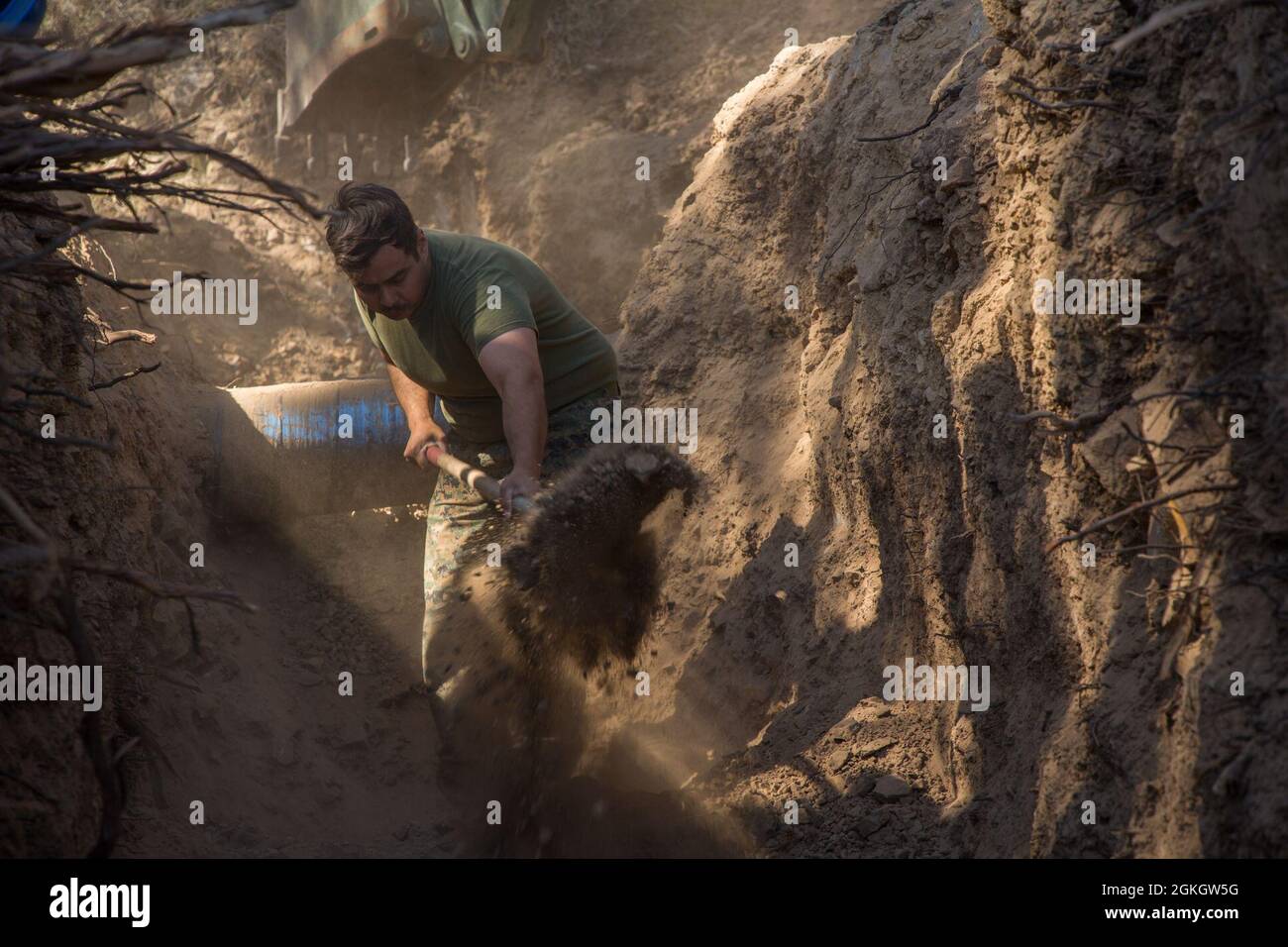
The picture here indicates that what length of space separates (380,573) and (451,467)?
1.68 metres

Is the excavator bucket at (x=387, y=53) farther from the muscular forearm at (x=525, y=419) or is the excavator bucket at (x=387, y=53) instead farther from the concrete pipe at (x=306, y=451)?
the muscular forearm at (x=525, y=419)

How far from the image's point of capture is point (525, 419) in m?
3.74

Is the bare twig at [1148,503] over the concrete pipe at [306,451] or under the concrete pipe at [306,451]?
under

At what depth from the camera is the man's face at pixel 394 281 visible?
386cm

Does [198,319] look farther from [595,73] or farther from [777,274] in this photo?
[777,274]

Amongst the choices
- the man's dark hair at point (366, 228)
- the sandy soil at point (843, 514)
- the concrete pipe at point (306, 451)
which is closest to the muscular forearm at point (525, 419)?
the sandy soil at point (843, 514)

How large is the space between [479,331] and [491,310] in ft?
0.30

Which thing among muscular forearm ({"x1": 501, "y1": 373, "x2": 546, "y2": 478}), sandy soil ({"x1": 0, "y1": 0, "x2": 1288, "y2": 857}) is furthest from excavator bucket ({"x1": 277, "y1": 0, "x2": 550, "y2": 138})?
muscular forearm ({"x1": 501, "y1": 373, "x2": 546, "y2": 478})

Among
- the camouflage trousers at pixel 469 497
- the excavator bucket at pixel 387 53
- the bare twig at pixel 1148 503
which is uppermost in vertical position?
the excavator bucket at pixel 387 53

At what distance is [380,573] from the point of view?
5.70 m

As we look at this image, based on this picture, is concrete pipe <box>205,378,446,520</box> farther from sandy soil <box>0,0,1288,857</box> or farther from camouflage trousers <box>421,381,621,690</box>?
camouflage trousers <box>421,381,621,690</box>

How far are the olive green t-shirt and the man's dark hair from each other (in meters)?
0.20

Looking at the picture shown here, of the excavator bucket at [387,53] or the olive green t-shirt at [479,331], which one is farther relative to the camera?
the excavator bucket at [387,53]

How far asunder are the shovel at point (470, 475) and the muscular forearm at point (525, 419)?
133 mm
